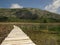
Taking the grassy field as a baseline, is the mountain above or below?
above

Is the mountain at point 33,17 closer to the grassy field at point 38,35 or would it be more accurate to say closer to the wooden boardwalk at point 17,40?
the grassy field at point 38,35

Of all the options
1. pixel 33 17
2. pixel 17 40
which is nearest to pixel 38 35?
pixel 17 40

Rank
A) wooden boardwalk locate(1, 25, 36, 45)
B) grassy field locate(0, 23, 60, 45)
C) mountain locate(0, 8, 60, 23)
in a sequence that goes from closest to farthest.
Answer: wooden boardwalk locate(1, 25, 36, 45) → grassy field locate(0, 23, 60, 45) → mountain locate(0, 8, 60, 23)

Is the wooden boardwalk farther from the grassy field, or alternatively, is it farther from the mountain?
the mountain

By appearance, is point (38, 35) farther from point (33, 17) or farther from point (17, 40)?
point (33, 17)

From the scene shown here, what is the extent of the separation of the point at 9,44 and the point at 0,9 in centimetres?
7297

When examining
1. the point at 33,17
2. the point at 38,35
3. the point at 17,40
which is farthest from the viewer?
the point at 33,17

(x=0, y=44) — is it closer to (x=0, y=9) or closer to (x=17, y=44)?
(x=17, y=44)

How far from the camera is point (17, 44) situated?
1103cm

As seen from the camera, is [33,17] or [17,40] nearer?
[17,40]

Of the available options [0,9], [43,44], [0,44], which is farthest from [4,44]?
[0,9]

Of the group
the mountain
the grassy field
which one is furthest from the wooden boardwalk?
the mountain

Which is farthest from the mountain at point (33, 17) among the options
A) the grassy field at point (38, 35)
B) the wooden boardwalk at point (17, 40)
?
the wooden boardwalk at point (17, 40)

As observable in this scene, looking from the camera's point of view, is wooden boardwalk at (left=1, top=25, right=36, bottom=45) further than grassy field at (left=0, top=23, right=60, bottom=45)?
No
